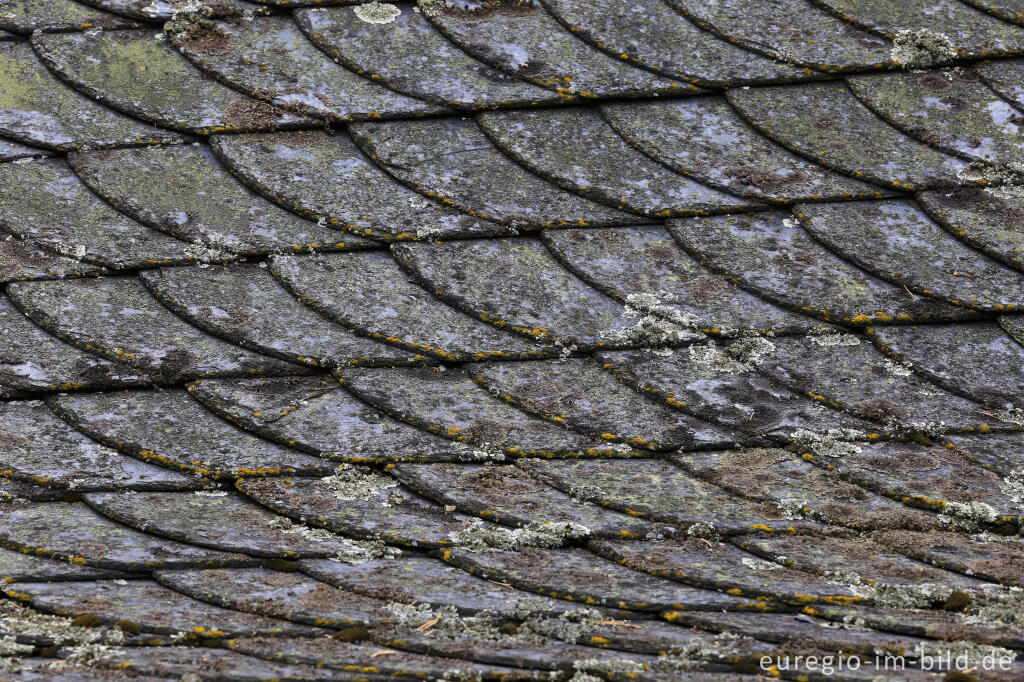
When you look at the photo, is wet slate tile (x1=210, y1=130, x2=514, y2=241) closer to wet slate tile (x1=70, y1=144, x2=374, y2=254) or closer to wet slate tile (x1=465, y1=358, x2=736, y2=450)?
wet slate tile (x1=70, y1=144, x2=374, y2=254)

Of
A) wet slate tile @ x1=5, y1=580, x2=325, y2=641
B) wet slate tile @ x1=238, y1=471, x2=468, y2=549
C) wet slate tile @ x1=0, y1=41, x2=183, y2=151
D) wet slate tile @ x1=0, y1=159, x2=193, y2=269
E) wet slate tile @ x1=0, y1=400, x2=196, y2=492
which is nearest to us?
wet slate tile @ x1=5, y1=580, x2=325, y2=641

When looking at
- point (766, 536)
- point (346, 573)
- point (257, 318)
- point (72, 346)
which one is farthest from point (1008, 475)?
point (72, 346)

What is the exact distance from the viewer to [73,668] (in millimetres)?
1658

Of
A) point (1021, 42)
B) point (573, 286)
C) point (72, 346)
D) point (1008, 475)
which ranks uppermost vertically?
point (1021, 42)

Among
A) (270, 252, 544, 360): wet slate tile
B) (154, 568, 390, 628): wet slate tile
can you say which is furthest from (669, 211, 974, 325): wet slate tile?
(154, 568, 390, 628): wet slate tile

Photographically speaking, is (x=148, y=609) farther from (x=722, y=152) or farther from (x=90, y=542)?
(x=722, y=152)

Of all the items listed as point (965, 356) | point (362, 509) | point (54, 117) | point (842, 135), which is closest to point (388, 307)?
point (362, 509)

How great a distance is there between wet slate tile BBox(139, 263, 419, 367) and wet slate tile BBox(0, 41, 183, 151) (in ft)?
1.58

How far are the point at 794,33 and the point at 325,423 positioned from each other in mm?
1759

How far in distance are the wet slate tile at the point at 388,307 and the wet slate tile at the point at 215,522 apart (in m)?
0.56

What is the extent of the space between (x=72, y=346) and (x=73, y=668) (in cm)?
106

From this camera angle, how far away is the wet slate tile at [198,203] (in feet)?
8.59

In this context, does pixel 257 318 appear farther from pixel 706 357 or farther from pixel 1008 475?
pixel 1008 475

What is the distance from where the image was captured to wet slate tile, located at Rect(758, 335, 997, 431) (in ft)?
7.64
